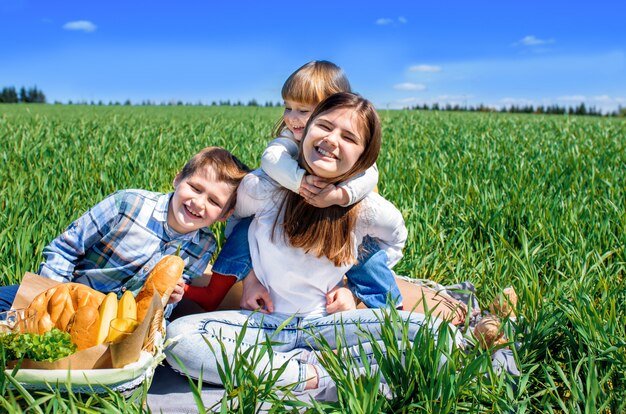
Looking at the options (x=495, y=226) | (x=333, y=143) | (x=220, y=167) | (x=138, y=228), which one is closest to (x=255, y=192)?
(x=220, y=167)

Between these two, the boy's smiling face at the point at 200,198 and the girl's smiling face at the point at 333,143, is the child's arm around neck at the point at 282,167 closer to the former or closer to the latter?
the girl's smiling face at the point at 333,143

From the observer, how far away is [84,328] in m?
1.88

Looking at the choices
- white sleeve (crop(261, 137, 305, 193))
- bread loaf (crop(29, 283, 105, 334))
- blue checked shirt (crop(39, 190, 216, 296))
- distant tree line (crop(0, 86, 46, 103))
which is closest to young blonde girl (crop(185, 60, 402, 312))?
white sleeve (crop(261, 137, 305, 193))

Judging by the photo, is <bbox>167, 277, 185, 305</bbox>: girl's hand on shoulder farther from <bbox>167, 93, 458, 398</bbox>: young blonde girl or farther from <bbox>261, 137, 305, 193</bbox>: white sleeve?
<bbox>261, 137, 305, 193</bbox>: white sleeve

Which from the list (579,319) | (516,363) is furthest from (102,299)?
(579,319)

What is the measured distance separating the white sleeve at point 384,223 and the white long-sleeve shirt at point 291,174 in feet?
0.26

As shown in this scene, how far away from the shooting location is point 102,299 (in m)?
2.06

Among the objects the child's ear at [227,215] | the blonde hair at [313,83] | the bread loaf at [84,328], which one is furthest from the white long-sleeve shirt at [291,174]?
the bread loaf at [84,328]

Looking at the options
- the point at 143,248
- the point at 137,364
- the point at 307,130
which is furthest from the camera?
the point at 143,248

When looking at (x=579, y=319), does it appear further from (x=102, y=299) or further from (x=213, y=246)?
(x=102, y=299)

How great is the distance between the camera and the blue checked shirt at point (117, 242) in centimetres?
245

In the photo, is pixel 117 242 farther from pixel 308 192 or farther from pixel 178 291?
pixel 308 192

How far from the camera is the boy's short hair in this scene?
2.44 metres

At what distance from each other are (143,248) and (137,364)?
762mm
